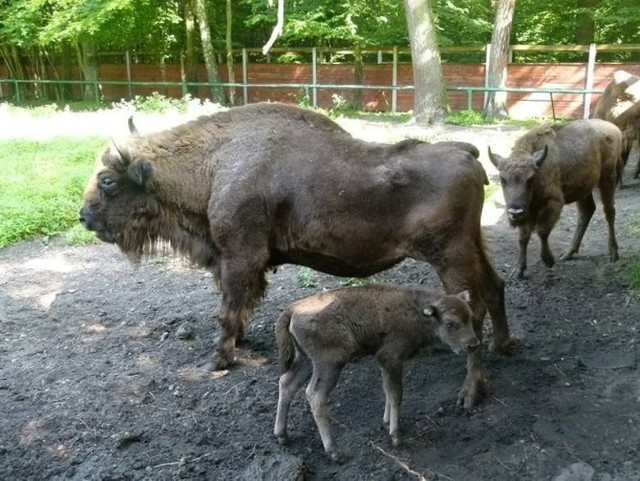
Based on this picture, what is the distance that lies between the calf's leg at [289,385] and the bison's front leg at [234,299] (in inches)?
42.7

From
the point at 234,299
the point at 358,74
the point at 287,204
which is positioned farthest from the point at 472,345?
the point at 358,74

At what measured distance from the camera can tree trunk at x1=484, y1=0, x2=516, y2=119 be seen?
21.3 metres

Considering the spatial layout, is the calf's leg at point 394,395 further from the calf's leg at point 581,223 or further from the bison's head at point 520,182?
the calf's leg at point 581,223

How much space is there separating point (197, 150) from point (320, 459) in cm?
287

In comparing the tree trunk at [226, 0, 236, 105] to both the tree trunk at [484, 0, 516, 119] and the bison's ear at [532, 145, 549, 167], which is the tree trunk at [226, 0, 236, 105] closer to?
the tree trunk at [484, 0, 516, 119]

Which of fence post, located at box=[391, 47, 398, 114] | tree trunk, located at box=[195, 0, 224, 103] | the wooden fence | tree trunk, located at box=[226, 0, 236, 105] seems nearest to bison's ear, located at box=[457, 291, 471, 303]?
the wooden fence

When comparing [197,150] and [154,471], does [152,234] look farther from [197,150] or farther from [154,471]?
[154,471]

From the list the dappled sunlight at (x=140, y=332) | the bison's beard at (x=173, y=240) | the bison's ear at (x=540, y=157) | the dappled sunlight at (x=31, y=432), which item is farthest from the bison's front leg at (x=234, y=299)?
the bison's ear at (x=540, y=157)

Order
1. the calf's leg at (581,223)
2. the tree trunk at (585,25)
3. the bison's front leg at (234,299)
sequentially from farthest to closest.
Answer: the tree trunk at (585,25) < the calf's leg at (581,223) < the bison's front leg at (234,299)

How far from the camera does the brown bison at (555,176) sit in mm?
7445

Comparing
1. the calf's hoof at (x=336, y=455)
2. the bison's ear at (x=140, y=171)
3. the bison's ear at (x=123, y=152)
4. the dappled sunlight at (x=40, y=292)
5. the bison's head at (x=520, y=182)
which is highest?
the bison's ear at (x=123, y=152)

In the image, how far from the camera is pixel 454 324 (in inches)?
178

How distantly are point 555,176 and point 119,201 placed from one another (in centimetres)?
486

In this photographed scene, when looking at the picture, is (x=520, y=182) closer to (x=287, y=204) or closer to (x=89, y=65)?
(x=287, y=204)
